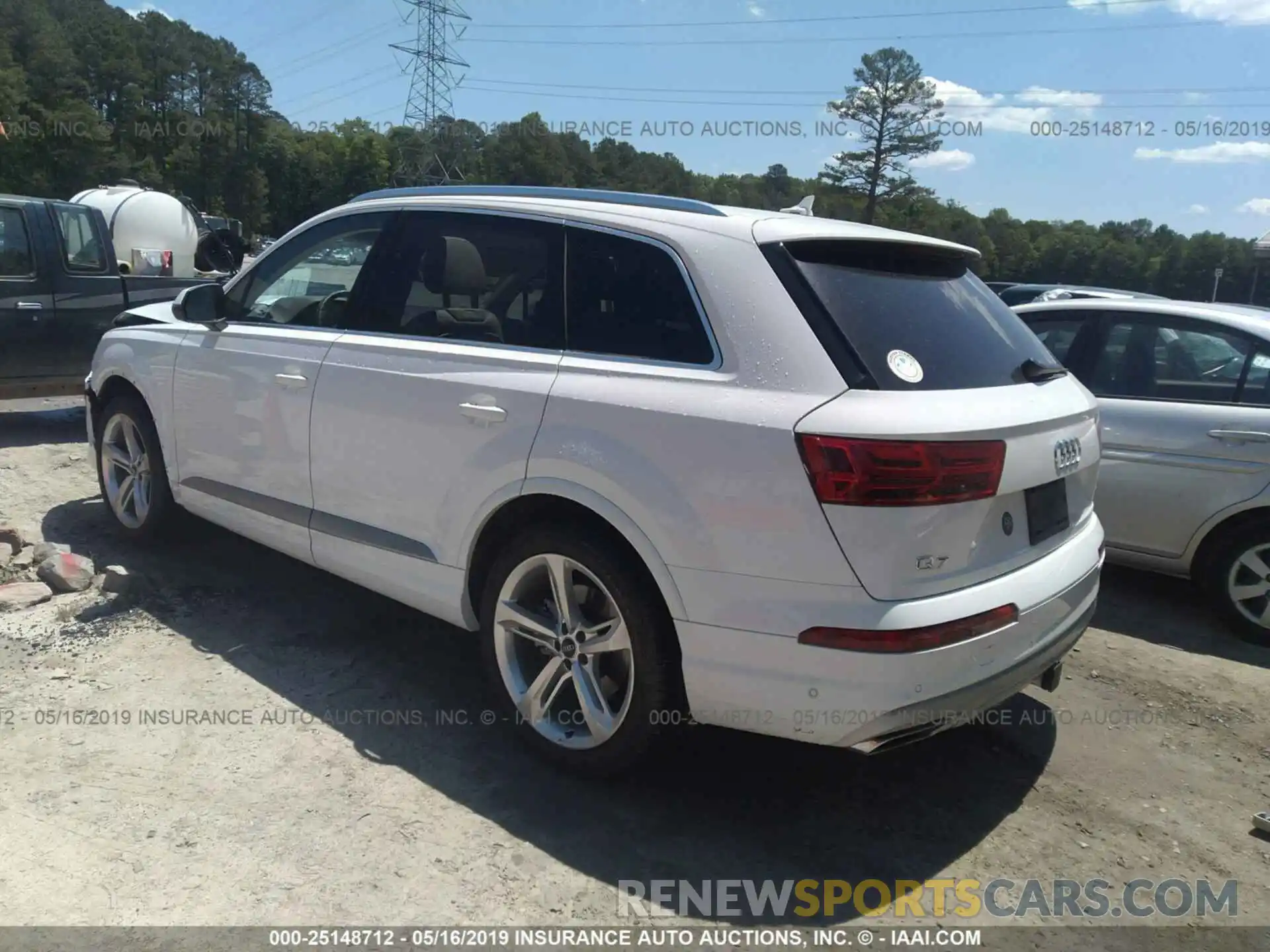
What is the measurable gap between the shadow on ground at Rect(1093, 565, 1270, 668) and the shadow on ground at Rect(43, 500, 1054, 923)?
4.54 ft

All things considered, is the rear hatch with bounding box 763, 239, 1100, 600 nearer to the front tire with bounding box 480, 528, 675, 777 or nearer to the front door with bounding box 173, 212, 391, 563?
the front tire with bounding box 480, 528, 675, 777

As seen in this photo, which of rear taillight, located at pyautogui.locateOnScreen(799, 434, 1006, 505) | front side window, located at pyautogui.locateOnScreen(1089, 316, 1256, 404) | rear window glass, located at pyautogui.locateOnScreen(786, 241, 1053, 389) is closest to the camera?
rear taillight, located at pyautogui.locateOnScreen(799, 434, 1006, 505)

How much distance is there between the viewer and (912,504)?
2.57 meters

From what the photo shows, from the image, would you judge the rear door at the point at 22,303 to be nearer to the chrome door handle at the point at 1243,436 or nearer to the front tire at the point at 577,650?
the front tire at the point at 577,650

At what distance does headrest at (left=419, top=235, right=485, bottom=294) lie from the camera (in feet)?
12.0

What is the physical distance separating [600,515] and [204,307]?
9.07ft

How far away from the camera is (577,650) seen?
3201 mm

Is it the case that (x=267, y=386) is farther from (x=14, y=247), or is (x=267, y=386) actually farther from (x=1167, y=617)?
(x=14, y=247)

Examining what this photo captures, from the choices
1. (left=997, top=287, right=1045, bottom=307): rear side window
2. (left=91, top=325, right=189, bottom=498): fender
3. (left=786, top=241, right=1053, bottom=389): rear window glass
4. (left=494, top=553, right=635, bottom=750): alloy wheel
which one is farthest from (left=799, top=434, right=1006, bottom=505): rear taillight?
(left=997, top=287, right=1045, bottom=307): rear side window

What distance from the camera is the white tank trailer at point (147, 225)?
527 inches

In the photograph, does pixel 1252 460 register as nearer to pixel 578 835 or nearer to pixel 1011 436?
pixel 1011 436

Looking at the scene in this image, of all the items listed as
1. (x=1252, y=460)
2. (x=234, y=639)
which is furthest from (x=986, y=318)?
(x=234, y=639)

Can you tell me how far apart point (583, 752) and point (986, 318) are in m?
2.06

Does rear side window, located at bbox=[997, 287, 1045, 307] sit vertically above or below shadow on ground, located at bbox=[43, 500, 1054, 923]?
above
